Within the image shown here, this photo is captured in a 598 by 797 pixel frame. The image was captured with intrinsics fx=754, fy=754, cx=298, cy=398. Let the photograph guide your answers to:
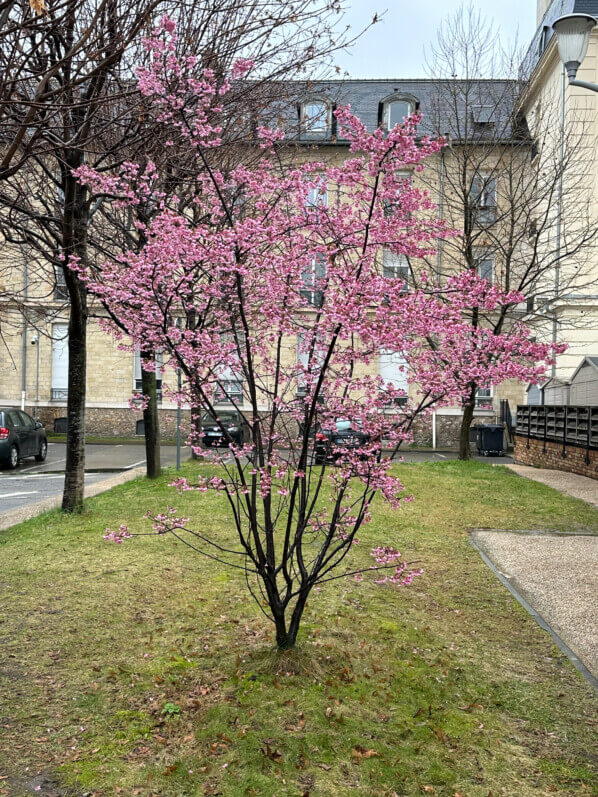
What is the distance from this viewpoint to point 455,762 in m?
3.65

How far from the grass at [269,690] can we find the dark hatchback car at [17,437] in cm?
1128

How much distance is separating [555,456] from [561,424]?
3.13ft

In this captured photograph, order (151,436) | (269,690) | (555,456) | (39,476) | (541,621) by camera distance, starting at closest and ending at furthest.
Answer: (269,690) < (541,621) < (151,436) < (39,476) < (555,456)

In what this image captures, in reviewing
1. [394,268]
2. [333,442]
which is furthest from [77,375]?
[394,268]

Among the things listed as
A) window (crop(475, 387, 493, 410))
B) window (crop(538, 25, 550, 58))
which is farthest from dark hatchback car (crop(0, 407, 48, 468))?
window (crop(538, 25, 550, 58))

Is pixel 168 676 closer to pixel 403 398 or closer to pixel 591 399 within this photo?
pixel 403 398

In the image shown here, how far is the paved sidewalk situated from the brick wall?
0.20 metres

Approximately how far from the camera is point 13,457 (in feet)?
59.9

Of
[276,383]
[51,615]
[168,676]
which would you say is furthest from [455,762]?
[51,615]

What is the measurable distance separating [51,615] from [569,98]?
22.1 meters

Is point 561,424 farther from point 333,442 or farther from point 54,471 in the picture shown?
point 333,442

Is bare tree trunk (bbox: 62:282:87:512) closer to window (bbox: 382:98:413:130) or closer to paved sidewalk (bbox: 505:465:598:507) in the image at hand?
paved sidewalk (bbox: 505:465:598:507)

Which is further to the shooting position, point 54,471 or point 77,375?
point 54,471

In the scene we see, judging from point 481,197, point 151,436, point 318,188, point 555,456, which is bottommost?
point 555,456
